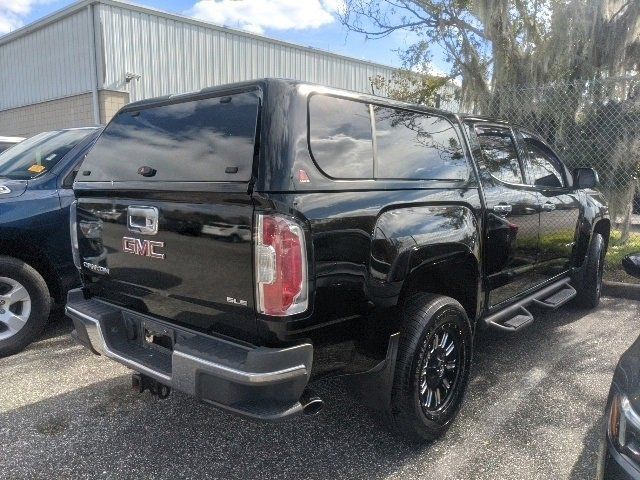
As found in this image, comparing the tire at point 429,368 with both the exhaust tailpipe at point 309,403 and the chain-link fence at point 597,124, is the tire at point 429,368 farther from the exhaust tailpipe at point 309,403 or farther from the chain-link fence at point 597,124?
the chain-link fence at point 597,124

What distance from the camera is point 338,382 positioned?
3.59 m

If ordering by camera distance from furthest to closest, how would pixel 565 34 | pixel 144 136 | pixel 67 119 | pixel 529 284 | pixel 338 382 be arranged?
pixel 67 119, pixel 565 34, pixel 529 284, pixel 338 382, pixel 144 136

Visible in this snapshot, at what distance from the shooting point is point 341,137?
2.53m

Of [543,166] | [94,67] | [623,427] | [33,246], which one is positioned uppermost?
[94,67]

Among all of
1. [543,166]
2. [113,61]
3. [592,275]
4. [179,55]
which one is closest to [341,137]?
[543,166]

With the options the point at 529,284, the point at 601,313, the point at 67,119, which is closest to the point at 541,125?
the point at 601,313

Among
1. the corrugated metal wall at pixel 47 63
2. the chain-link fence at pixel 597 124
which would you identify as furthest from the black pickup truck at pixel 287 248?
the corrugated metal wall at pixel 47 63

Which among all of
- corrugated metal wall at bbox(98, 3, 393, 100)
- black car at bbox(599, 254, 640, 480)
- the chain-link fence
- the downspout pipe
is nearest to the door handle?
black car at bbox(599, 254, 640, 480)

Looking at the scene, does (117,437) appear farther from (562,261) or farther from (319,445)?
(562,261)

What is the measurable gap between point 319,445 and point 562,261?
2.91 metres

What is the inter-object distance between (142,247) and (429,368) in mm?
1638

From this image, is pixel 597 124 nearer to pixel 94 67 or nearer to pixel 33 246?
pixel 33 246

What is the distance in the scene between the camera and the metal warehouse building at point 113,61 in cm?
1349

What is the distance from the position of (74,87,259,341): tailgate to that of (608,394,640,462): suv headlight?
1426 mm
